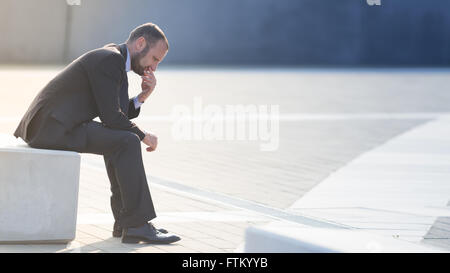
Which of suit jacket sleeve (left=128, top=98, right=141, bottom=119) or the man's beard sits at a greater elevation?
the man's beard

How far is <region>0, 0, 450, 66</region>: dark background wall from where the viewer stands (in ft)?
75.4

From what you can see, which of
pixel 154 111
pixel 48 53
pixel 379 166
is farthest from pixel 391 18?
pixel 379 166

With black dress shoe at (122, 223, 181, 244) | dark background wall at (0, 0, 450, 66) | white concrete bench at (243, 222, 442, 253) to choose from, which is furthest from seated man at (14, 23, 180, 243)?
dark background wall at (0, 0, 450, 66)

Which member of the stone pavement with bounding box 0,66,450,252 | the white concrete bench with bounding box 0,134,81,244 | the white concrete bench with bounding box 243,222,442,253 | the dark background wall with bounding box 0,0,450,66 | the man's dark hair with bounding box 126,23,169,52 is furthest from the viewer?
the dark background wall with bounding box 0,0,450,66

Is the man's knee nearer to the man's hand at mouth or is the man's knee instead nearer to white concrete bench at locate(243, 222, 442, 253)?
the man's hand at mouth

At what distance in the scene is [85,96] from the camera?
5859 millimetres

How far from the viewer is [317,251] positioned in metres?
Answer: 4.27

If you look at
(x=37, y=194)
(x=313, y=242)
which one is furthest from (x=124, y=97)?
(x=313, y=242)

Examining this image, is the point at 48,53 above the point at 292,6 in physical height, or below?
below

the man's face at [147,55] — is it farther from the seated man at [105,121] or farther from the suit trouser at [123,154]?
the suit trouser at [123,154]

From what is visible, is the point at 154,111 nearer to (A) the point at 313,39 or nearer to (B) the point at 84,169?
(B) the point at 84,169

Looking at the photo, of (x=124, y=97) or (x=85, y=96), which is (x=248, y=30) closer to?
(x=124, y=97)
